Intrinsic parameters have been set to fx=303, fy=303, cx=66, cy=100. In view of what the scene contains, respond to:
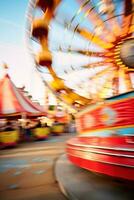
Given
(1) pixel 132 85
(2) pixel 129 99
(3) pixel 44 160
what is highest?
(1) pixel 132 85

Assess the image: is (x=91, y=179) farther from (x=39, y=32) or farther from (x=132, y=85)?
(x=39, y=32)

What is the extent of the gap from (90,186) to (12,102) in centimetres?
907

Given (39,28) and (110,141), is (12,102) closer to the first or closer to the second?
(39,28)

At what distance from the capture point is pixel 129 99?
14.3ft

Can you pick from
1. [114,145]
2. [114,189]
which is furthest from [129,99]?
[114,189]

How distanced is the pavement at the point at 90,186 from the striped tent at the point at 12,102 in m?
7.35

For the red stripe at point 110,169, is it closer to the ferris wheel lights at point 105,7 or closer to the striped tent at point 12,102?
the ferris wheel lights at point 105,7

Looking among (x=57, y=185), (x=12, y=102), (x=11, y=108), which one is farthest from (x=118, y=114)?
(x=12, y=102)

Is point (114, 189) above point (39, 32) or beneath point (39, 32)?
beneath

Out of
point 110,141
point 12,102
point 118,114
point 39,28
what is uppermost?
point 39,28

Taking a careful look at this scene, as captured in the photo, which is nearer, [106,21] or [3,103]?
[106,21]

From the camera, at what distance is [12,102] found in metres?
13.1

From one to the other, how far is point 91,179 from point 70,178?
0.36 meters

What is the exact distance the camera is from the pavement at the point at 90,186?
13.1 feet
